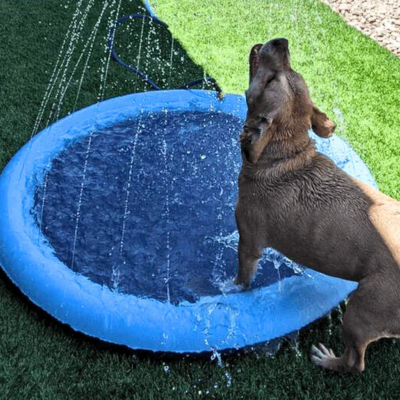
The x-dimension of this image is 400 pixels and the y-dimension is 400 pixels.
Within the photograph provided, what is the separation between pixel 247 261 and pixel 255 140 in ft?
3.32

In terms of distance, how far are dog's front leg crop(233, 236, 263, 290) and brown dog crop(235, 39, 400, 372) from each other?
10 millimetres

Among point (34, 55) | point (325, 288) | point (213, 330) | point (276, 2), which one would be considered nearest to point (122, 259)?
point (213, 330)

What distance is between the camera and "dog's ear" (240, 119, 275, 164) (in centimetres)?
299

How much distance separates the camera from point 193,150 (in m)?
5.32

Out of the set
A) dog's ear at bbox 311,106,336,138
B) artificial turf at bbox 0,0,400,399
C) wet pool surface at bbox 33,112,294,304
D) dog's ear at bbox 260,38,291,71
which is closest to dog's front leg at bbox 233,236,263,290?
wet pool surface at bbox 33,112,294,304

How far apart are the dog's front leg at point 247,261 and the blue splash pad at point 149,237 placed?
0.10 meters

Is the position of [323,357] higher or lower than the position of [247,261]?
lower

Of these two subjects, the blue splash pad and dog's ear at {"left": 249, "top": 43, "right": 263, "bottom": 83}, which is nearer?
dog's ear at {"left": 249, "top": 43, "right": 263, "bottom": 83}

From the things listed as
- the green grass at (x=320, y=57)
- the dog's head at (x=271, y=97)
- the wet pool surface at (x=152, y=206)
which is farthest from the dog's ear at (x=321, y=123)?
the green grass at (x=320, y=57)

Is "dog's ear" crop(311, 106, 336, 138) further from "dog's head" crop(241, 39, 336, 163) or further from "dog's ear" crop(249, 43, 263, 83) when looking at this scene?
"dog's ear" crop(249, 43, 263, 83)

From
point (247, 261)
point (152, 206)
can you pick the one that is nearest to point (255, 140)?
point (247, 261)

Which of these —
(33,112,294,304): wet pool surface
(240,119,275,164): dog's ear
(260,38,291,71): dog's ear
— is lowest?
(33,112,294,304): wet pool surface

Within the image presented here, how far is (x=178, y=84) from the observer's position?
6629 millimetres

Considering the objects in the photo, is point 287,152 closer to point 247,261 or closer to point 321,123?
point 321,123
